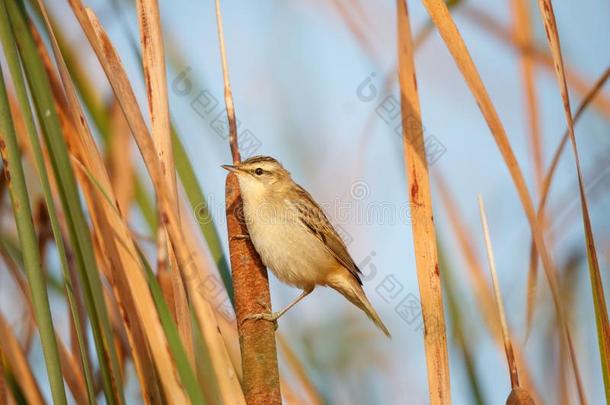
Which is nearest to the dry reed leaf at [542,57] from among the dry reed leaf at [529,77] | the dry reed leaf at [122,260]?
the dry reed leaf at [529,77]

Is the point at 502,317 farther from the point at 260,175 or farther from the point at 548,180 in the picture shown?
the point at 260,175

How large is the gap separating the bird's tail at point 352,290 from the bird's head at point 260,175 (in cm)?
66

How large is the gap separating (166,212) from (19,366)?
0.90 metres

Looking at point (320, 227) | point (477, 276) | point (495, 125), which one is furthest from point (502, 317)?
point (320, 227)

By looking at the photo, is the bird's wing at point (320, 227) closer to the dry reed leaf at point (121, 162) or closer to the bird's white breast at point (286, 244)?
the bird's white breast at point (286, 244)

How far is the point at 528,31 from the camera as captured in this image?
315cm

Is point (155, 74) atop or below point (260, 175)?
below

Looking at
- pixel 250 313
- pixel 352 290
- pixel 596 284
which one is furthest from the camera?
pixel 352 290

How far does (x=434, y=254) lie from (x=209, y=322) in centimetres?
75

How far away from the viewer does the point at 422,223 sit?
86.8 inches

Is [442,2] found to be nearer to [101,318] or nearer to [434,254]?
[434,254]

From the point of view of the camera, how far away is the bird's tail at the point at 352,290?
4.04m

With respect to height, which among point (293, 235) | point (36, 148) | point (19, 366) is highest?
point (293, 235)

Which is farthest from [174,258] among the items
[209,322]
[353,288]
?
[353,288]
